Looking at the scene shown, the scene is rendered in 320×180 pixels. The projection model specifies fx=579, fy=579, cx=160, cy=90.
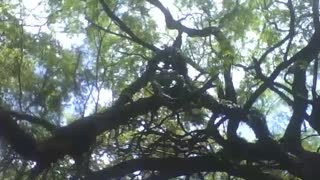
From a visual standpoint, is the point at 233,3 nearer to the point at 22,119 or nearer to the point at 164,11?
the point at 164,11

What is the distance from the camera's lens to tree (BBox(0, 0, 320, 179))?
681cm

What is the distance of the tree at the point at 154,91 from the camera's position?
22.3ft

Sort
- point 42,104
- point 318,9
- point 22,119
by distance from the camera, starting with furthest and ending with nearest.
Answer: point 42,104 < point 318,9 < point 22,119

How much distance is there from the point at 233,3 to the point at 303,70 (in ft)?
4.08

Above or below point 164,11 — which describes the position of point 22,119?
below

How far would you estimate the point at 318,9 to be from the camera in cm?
696

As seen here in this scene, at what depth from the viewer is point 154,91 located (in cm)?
697

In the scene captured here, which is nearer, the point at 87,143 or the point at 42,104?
the point at 87,143

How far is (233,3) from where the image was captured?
7.25 metres

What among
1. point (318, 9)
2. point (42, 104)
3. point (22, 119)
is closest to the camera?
point (22, 119)

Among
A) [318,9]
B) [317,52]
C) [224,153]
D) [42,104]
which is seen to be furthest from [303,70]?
[42,104]

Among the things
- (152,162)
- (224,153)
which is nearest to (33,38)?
(152,162)

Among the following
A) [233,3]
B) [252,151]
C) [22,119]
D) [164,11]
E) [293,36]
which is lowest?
[252,151]

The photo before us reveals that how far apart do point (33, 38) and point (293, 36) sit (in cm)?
349
